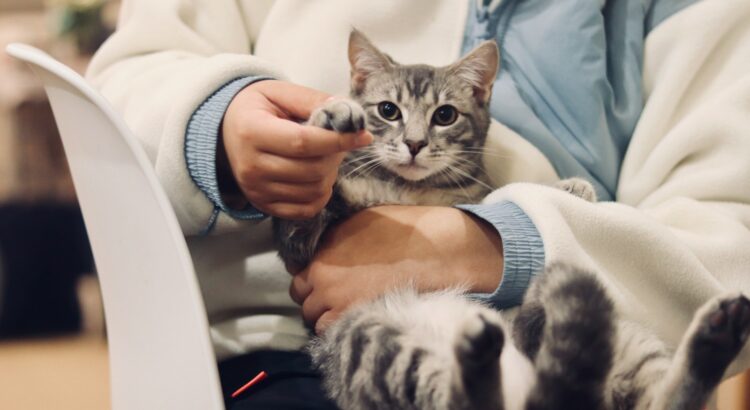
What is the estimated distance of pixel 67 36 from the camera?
2260 millimetres

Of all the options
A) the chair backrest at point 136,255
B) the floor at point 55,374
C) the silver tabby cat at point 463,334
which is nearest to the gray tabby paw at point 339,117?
the silver tabby cat at point 463,334

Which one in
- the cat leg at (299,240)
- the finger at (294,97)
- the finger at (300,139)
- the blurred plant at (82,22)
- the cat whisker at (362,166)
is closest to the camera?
the finger at (300,139)

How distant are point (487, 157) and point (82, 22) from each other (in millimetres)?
1734

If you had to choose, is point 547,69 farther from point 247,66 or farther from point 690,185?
point 247,66

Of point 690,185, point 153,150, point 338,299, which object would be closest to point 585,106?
point 690,185

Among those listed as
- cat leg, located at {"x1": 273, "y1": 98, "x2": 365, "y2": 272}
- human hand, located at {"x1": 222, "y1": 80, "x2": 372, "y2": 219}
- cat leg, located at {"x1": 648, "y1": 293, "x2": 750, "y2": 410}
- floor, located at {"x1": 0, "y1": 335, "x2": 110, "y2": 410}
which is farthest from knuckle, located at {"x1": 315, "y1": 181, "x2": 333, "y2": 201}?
floor, located at {"x1": 0, "y1": 335, "x2": 110, "y2": 410}

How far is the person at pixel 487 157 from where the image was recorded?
81 cm

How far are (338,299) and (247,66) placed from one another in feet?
1.14

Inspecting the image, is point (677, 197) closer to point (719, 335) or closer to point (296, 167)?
point (719, 335)

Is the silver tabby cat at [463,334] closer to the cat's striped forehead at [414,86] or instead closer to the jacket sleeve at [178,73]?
the cat's striped forehead at [414,86]

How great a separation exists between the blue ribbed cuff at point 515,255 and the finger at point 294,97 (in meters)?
0.27

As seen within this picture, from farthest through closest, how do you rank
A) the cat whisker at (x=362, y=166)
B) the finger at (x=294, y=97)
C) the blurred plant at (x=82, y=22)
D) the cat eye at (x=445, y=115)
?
1. the blurred plant at (x=82, y=22)
2. the cat eye at (x=445, y=115)
3. the cat whisker at (x=362, y=166)
4. the finger at (x=294, y=97)

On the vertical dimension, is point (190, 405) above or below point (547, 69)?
below

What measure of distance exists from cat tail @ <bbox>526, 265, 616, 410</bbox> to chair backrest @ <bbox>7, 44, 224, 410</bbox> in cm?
31
